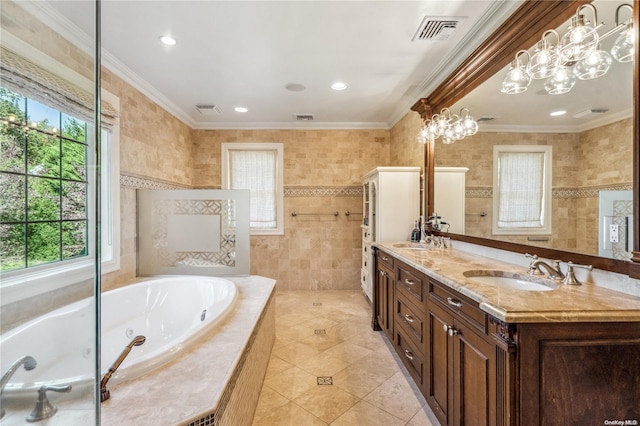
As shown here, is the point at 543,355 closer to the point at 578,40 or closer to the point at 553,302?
the point at 553,302

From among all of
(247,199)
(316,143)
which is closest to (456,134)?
(247,199)

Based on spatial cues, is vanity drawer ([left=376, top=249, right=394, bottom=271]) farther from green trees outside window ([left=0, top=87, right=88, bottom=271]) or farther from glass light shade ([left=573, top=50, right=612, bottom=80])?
green trees outside window ([left=0, top=87, right=88, bottom=271])

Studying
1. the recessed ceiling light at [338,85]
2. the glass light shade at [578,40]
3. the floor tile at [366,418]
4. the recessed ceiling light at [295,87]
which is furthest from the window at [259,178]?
the glass light shade at [578,40]

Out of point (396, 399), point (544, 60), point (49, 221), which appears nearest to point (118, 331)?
point (49, 221)

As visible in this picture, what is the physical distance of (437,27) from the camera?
6.53ft

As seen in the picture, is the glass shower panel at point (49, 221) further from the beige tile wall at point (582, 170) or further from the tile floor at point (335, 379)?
the beige tile wall at point (582, 170)

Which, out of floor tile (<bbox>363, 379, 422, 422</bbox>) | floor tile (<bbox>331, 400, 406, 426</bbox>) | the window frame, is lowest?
floor tile (<bbox>331, 400, 406, 426</bbox>)

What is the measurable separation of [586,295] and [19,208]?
1.84 meters

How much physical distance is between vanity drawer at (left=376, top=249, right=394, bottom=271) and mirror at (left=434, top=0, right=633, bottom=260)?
76 centimetres

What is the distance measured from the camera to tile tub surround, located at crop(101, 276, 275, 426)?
3.26 ft

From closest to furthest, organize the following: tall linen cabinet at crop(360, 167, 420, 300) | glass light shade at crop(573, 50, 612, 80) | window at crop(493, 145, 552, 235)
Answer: glass light shade at crop(573, 50, 612, 80)
window at crop(493, 145, 552, 235)
tall linen cabinet at crop(360, 167, 420, 300)

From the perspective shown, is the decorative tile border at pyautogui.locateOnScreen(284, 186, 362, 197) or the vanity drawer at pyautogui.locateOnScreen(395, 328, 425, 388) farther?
the decorative tile border at pyautogui.locateOnScreen(284, 186, 362, 197)

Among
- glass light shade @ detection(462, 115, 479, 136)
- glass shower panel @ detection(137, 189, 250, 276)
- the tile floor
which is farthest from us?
glass shower panel @ detection(137, 189, 250, 276)

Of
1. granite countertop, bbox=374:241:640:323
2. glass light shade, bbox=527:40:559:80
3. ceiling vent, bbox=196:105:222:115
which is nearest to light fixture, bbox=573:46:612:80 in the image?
glass light shade, bbox=527:40:559:80
